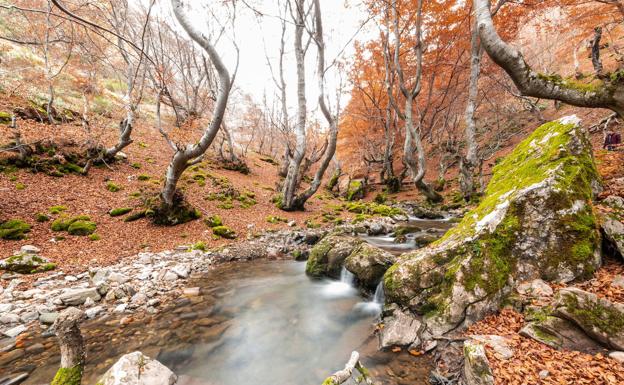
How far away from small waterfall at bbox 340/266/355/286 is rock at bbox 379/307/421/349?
6.05ft

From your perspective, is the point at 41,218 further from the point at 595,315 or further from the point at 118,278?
the point at 595,315

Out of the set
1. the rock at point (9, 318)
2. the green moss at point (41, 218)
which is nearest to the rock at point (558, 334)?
the rock at point (9, 318)

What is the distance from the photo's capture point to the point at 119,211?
320 inches

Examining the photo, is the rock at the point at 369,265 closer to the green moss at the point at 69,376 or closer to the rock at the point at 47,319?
the green moss at the point at 69,376

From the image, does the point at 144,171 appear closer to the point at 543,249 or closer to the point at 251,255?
the point at 251,255

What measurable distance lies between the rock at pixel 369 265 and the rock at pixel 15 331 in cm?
571

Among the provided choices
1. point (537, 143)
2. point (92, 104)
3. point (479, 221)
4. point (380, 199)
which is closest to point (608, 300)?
point (479, 221)

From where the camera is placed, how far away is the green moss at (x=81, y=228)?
6.78m

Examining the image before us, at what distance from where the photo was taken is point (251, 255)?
7.40 metres

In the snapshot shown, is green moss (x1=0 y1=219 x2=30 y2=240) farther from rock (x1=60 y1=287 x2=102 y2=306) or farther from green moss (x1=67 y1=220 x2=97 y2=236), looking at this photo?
rock (x1=60 y1=287 x2=102 y2=306)

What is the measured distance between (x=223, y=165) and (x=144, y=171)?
19.0 feet

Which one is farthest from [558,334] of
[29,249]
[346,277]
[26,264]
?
[29,249]

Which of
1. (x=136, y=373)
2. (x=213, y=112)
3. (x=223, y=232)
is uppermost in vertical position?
(x=213, y=112)

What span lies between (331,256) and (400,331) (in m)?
2.86
